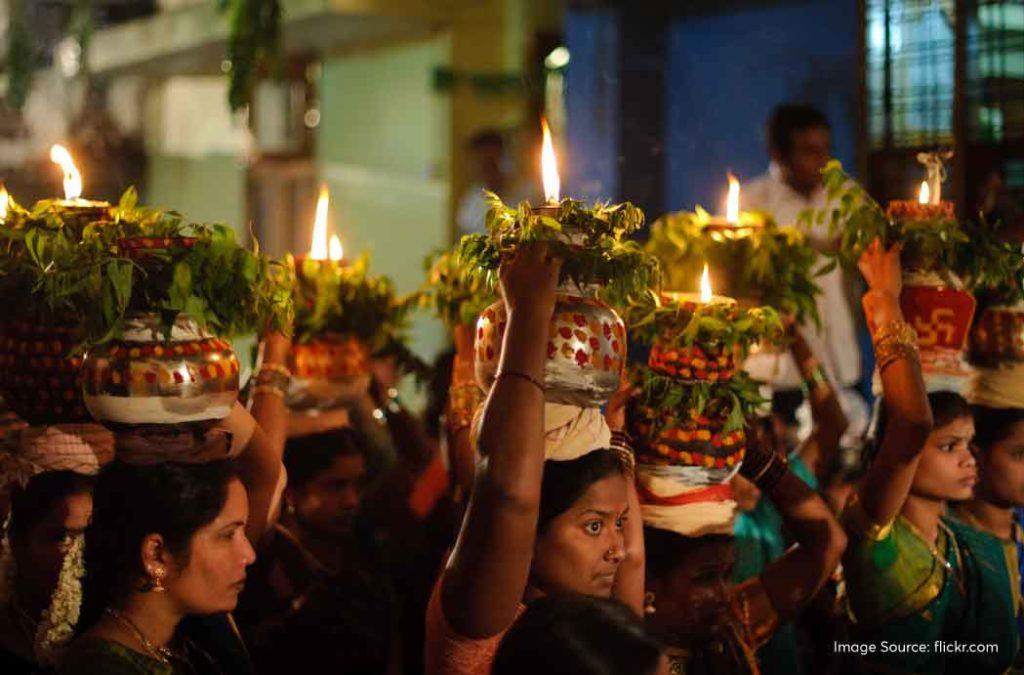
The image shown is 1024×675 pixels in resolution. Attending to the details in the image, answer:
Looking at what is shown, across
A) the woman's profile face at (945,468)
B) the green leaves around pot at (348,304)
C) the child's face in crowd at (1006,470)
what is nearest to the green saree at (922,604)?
the woman's profile face at (945,468)

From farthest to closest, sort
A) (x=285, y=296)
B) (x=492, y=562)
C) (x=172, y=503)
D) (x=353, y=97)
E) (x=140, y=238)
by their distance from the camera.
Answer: (x=353, y=97) < (x=285, y=296) < (x=140, y=238) < (x=172, y=503) < (x=492, y=562)

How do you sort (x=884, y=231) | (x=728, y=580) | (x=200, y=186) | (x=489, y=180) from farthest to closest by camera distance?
(x=200, y=186)
(x=489, y=180)
(x=884, y=231)
(x=728, y=580)

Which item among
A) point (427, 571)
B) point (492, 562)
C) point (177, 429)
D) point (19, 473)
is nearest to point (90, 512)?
point (19, 473)

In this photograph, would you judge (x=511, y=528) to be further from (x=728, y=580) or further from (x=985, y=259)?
(x=985, y=259)

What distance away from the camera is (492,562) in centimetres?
274

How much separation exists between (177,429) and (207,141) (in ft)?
41.5

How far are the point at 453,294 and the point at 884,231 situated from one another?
4.47ft

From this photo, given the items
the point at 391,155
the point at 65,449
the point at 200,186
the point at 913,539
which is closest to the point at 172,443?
the point at 65,449

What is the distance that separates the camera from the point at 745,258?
4.64 m

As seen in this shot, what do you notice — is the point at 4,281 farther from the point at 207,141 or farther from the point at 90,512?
the point at 207,141

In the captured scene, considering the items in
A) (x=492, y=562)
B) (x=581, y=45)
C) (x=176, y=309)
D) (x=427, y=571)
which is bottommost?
(x=427, y=571)

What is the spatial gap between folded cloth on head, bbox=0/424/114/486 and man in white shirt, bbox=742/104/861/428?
13.3 feet

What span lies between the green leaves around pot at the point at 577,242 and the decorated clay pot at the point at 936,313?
142 centimetres

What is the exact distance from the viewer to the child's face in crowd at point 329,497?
511cm
